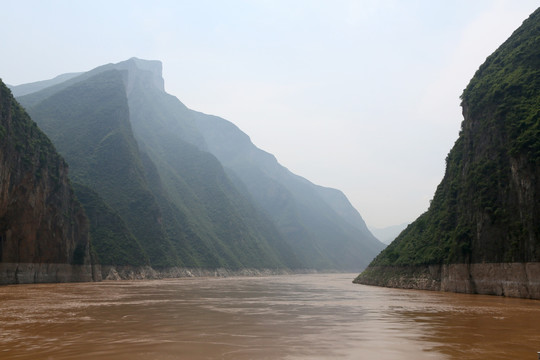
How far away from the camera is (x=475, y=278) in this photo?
45438 mm

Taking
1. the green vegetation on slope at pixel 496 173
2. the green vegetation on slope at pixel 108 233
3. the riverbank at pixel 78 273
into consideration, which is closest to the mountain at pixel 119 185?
the green vegetation on slope at pixel 108 233

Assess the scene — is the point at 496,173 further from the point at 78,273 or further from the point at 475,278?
the point at 78,273

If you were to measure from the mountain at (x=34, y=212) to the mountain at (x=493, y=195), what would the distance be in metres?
56.3

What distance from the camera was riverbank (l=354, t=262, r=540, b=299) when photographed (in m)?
37.3

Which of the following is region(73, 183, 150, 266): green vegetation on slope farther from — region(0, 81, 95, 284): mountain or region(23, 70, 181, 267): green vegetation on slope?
region(0, 81, 95, 284): mountain

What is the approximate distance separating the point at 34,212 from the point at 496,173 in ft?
219

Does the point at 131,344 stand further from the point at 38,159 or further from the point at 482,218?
the point at 38,159

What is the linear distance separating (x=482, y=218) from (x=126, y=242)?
87012mm

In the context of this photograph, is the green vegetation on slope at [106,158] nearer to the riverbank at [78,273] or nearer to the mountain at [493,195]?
the riverbank at [78,273]

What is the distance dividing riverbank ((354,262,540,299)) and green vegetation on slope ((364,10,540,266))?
886 mm

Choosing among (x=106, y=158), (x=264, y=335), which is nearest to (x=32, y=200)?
(x=264, y=335)

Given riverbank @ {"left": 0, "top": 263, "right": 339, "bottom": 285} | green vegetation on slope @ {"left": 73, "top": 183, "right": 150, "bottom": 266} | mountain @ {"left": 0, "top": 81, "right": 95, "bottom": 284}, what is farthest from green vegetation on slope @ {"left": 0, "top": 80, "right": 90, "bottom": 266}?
green vegetation on slope @ {"left": 73, "top": 183, "right": 150, "bottom": 266}

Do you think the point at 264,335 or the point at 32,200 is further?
the point at 32,200

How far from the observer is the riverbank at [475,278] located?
37.3 m
